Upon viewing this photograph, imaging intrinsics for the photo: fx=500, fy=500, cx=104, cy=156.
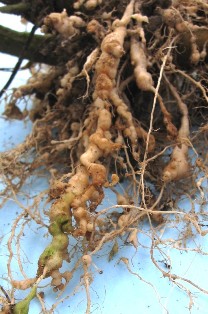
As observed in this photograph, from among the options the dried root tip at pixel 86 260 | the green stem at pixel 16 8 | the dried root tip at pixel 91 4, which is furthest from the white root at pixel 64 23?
the dried root tip at pixel 86 260

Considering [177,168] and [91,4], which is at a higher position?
[91,4]

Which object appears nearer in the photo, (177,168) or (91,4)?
(177,168)

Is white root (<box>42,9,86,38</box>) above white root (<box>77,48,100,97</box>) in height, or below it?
above

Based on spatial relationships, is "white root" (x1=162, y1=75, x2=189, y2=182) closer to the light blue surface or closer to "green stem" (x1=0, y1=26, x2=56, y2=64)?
the light blue surface

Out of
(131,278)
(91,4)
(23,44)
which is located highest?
(91,4)

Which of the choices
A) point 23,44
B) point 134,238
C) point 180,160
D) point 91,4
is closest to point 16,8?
point 23,44

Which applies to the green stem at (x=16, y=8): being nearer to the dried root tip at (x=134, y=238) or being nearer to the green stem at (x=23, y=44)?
the green stem at (x=23, y=44)

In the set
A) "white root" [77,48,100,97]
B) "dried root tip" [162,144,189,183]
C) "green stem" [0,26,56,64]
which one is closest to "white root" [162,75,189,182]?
"dried root tip" [162,144,189,183]

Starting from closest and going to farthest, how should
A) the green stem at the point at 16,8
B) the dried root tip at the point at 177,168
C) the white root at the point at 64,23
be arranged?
the dried root tip at the point at 177,168 → the white root at the point at 64,23 → the green stem at the point at 16,8

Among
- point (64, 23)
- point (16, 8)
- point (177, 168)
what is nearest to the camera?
point (177, 168)

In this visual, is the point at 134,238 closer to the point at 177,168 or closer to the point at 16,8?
the point at 177,168

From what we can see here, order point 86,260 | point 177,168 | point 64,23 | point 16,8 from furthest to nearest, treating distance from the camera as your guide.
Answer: point 16,8, point 64,23, point 177,168, point 86,260
